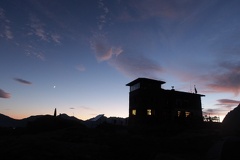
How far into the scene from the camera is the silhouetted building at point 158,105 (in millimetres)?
43125

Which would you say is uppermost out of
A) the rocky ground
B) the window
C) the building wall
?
the window

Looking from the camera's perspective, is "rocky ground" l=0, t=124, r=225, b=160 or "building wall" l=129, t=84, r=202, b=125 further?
"building wall" l=129, t=84, r=202, b=125

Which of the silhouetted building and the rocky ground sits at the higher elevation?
the silhouetted building

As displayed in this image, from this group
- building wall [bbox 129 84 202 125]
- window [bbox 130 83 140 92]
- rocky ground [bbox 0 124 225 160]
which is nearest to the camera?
rocky ground [bbox 0 124 225 160]

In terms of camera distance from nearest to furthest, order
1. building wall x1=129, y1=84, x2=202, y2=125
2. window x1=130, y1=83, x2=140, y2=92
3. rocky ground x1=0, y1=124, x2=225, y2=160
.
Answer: rocky ground x1=0, y1=124, x2=225, y2=160, building wall x1=129, y1=84, x2=202, y2=125, window x1=130, y1=83, x2=140, y2=92

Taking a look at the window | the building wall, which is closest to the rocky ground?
the building wall

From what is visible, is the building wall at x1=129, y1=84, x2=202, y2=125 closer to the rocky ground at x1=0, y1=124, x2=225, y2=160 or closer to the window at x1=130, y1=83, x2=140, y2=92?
the window at x1=130, y1=83, x2=140, y2=92

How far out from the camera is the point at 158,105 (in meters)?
44.2

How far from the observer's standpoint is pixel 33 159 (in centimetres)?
1645

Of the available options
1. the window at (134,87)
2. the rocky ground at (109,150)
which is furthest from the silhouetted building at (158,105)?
the rocky ground at (109,150)

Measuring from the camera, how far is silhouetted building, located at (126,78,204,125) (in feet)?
141

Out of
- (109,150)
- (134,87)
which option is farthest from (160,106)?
(109,150)

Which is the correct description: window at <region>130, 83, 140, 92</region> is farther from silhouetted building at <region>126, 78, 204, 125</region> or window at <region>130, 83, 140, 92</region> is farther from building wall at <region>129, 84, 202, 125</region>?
building wall at <region>129, 84, 202, 125</region>

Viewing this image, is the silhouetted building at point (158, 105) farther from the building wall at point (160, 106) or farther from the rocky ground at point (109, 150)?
the rocky ground at point (109, 150)
